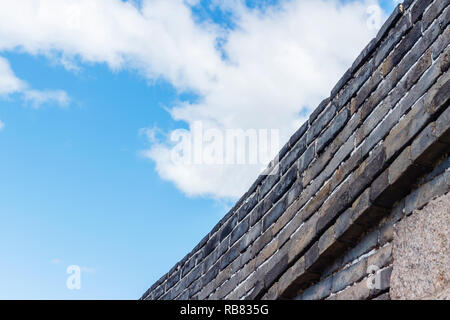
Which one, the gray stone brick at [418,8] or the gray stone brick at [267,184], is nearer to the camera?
the gray stone brick at [418,8]

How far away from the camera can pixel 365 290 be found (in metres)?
2.81

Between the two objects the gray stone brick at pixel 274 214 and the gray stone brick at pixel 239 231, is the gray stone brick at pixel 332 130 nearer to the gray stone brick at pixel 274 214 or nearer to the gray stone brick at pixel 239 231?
the gray stone brick at pixel 274 214

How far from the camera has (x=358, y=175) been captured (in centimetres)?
306

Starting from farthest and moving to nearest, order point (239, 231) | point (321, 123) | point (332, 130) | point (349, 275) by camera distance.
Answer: point (239, 231) < point (321, 123) < point (332, 130) < point (349, 275)

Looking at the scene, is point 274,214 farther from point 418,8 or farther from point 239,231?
point 418,8

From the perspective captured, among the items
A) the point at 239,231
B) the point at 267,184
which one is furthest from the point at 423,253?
the point at 239,231

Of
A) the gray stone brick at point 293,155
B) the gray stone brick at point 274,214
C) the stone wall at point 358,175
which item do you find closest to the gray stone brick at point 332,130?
the stone wall at point 358,175

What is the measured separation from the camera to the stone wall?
262 centimetres

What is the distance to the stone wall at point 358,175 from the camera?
262cm

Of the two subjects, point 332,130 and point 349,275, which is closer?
point 349,275

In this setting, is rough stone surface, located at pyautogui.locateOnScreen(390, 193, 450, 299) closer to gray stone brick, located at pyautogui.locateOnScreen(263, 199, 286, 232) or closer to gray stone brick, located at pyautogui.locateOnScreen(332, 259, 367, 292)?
gray stone brick, located at pyautogui.locateOnScreen(332, 259, 367, 292)

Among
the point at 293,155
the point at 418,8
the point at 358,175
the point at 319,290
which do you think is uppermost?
the point at 418,8

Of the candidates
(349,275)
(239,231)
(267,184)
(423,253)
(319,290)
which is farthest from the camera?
(239,231)
